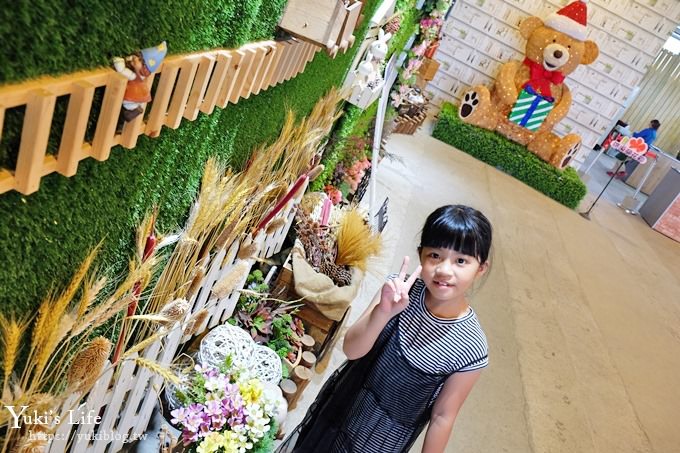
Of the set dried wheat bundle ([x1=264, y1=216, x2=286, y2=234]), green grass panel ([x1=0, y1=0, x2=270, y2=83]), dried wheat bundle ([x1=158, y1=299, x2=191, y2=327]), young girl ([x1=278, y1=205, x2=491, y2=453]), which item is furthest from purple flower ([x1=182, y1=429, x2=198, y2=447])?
green grass panel ([x1=0, y1=0, x2=270, y2=83])

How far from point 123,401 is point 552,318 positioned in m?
4.36

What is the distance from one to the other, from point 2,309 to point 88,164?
0.95 feet

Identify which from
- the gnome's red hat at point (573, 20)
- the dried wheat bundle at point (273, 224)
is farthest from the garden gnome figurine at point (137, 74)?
the gnome's red hat at point (573, 20)

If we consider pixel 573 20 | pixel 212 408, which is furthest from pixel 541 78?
pixel 212 408

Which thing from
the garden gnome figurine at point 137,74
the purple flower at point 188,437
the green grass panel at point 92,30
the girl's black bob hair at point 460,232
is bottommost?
the purple flower at point 188,437

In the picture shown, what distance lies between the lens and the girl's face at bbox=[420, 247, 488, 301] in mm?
1424

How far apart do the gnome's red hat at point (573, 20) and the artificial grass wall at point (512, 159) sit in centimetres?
200

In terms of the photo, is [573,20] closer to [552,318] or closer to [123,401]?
[552,318]

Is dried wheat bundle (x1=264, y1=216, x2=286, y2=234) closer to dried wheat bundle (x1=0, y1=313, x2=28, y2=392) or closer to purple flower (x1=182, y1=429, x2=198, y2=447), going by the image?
purple flower (x1=182, y1=429, x2=198, y2=447)

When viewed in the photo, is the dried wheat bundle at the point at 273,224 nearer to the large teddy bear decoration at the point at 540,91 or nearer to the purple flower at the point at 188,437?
the purple flower at the point at 188,437

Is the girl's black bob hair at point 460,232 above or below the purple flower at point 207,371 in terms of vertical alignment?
above

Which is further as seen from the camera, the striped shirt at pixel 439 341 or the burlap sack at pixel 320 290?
the burlap sack at pixel 320 290

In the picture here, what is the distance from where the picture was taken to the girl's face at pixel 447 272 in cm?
142

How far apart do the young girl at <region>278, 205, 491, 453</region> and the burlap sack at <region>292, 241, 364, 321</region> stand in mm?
785
